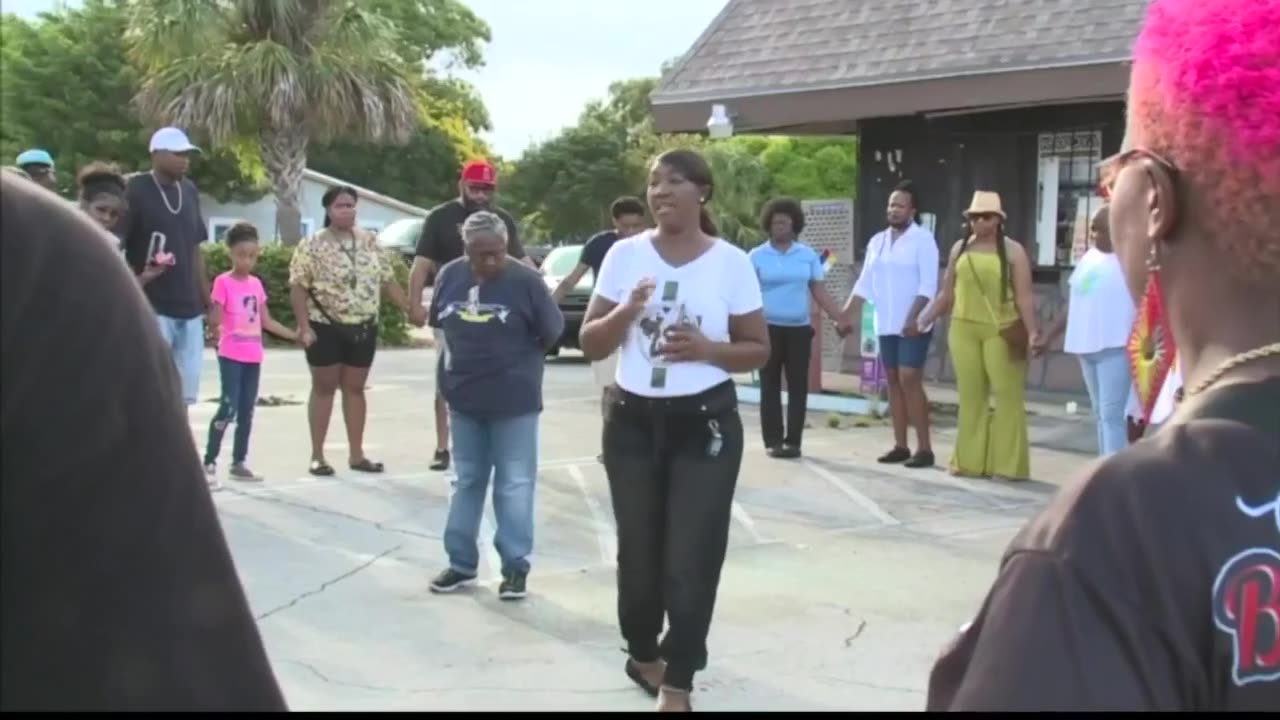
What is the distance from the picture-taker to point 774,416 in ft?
33.3

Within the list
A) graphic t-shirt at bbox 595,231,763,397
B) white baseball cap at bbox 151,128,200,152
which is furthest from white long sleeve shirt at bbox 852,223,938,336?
graphic t-shirt at bbox 595,231,763,397

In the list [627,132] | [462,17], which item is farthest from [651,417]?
[462,17]

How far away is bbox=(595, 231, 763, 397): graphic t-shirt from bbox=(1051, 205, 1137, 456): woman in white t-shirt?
11.5ft

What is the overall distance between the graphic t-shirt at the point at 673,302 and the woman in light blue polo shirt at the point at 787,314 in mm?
4991

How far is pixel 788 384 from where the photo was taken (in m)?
10.3

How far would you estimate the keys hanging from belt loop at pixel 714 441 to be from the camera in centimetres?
486

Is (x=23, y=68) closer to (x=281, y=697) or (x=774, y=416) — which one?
(x=774, y=416)

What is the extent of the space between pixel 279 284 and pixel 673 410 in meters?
18.0

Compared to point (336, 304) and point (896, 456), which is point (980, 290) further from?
point (336, 304)

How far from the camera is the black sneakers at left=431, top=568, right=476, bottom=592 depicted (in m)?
6.47

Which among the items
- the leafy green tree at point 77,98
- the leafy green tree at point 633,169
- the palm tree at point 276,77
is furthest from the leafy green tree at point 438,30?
Result: the palm tree at point 276,77

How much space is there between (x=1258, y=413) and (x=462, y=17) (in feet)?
197

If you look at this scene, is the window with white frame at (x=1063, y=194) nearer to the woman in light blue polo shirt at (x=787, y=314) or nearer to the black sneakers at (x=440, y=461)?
the woman in light blue polo shirt at (x=787, y=314)

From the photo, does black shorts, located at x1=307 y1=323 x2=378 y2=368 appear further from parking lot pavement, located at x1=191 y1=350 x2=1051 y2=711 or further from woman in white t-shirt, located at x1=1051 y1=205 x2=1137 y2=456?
woman in white t-shirt, located at x1=1051 y1=205 x2=1137 y2=456
